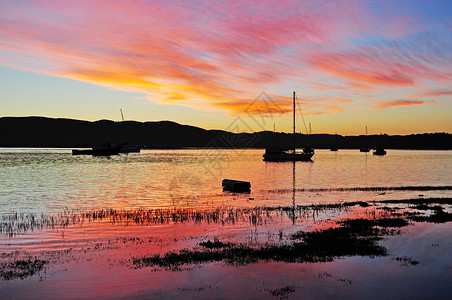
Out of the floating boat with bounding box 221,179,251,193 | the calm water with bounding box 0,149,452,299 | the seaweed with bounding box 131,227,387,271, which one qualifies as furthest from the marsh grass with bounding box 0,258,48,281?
the floating boat with bounding box 221,179,251,193

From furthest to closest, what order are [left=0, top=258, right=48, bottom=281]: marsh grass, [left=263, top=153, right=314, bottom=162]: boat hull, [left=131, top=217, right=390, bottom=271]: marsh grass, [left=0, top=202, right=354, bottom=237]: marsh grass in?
[left=263, top=153, right=314, bottom=162]: boat hull → [left=0, top=202, right=354, bottom=237]: marsh grass → [left=131, top=217, right=390, bottom=271]: marsh grass → [left=0, top=258, right=48, bottom=281]: marsh grass

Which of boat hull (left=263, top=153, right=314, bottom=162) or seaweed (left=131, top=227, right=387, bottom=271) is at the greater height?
boat hull (left=263, top=153, right=314, bottom=162)

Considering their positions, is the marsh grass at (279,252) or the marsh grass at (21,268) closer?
the marsh grass at (21,268)

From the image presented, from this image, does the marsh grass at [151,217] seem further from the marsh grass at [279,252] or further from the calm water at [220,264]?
the marsh grass at [279,252]

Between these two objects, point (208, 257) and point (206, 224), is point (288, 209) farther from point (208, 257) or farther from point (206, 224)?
point (208, 257)

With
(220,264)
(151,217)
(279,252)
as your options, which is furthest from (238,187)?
(220,264)

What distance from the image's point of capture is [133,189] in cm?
5547

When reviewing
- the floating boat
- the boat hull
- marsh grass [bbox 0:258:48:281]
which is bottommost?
the floating boat

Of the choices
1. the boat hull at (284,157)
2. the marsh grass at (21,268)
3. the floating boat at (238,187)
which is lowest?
the floating boat at (238,187)

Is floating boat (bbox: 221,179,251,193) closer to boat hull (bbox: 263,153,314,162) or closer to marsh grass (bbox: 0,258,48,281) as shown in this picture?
marsh grass (bbox: 0,258,48,281)

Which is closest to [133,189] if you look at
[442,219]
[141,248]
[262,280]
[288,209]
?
[288,209]

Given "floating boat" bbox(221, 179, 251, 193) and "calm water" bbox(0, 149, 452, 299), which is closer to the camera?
Result: "calm water" bbox(0, 149, 452, 299)

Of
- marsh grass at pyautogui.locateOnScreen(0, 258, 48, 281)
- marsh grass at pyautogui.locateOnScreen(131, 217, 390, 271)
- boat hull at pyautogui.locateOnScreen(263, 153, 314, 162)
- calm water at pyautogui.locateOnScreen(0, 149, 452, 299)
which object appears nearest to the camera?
calm water at pyautogui.locateOnScreen(0, 149, 452, 299)

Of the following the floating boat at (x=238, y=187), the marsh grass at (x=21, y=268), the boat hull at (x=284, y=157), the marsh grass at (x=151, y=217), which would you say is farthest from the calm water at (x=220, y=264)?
the boat hull at (x=284, y=157)
